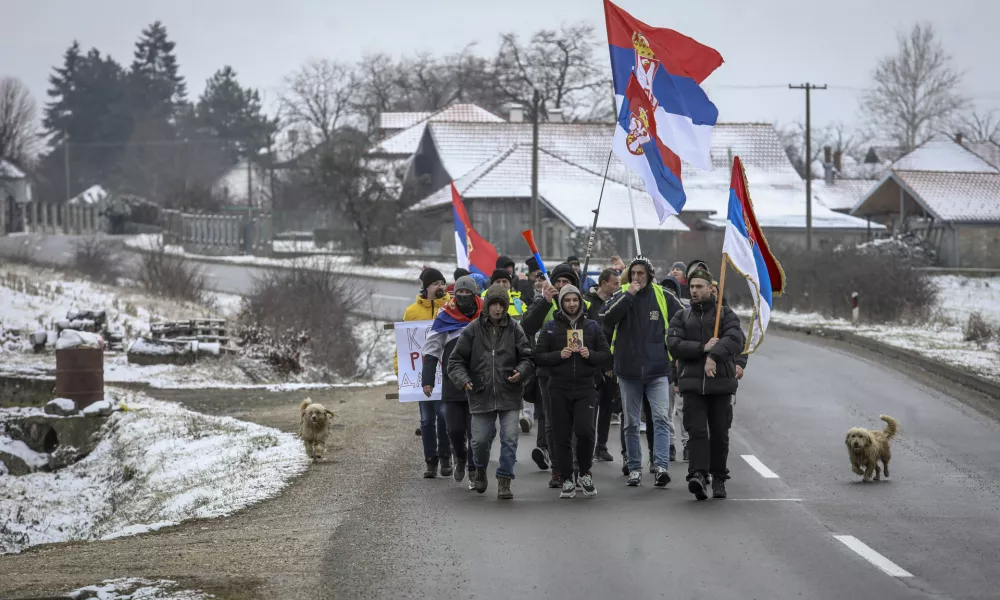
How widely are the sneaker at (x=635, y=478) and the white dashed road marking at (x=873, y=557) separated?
274 cm

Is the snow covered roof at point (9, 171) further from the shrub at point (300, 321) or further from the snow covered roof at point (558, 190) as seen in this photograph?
the shrub at point (300, 321)

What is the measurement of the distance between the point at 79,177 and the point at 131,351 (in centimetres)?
9619

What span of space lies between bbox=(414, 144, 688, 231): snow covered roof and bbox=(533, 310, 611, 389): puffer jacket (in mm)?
44494

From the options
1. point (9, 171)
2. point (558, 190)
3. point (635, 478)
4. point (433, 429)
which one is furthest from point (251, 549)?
point (9, 171)

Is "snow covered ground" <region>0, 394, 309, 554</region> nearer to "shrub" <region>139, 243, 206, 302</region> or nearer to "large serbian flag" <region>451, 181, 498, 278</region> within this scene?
"large serbian flag" <region>451, 181, 498, 278</region>

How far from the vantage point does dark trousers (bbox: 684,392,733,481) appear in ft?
35.9

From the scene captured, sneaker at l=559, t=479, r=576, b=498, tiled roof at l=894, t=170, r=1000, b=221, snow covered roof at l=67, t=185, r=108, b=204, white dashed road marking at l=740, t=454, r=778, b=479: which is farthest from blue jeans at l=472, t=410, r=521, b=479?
snow covered roof at l=67, t=185, r=108, b=204

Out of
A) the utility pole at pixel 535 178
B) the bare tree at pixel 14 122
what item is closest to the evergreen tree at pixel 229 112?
the bare tree at pixel 14 122

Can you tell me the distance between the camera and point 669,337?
11.3 meters

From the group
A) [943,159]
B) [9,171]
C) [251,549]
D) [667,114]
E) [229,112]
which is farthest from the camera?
[229,112]

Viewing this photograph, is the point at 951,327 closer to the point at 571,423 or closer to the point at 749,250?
the point at 749,250

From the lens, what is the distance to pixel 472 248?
20.7m

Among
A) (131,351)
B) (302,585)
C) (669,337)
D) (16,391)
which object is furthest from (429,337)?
(131,351)

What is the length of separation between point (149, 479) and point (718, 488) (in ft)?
25.0
